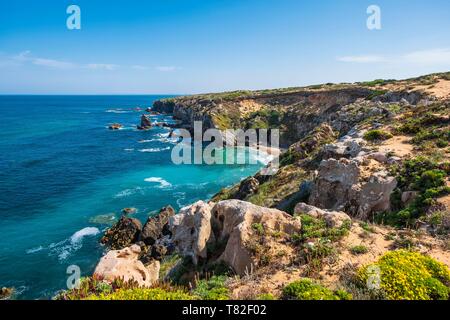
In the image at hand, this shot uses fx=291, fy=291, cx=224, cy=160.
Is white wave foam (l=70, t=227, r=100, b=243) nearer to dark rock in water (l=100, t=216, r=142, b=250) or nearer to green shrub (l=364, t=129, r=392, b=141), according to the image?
dark rock in water (l=100, t=216, r=142, b=250)

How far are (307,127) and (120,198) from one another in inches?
2264

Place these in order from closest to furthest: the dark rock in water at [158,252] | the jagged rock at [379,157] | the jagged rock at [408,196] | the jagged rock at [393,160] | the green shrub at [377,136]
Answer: the jagged rock at [408,196] → the jagged rock at [393,160] → the jagged rock at [379,157] → the green shrub at [377,136] → the dark rock in water at [158,252]

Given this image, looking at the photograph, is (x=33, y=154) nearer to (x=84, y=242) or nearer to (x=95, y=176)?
(x=95, y=176)

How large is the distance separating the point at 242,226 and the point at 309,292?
5.40m

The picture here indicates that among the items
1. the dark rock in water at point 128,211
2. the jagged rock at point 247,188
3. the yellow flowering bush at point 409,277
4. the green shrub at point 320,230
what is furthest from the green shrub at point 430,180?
the dark rock in water at point 128,211

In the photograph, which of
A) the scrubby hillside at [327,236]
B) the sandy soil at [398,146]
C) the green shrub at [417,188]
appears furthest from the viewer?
the sandy soil at [398,146]

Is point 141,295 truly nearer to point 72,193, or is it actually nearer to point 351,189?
point 351,189

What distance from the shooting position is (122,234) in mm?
35312

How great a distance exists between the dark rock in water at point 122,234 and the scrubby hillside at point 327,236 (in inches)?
6.8

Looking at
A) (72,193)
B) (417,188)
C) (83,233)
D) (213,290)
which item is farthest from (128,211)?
(417,188)

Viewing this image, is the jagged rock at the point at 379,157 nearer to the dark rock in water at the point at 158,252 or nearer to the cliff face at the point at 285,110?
the dark rock in water at the point at 158,252

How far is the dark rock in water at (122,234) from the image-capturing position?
34.7m

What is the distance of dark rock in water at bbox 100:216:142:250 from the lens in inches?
1364
